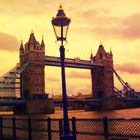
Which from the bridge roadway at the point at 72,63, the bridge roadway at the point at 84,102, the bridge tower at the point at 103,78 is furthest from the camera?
the bridge tower at the point at 103,78

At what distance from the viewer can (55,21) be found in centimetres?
1237

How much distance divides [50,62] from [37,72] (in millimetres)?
7262

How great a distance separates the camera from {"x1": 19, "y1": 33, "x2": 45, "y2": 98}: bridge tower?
141250 millimetres

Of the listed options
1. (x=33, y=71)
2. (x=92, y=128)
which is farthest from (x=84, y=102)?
(x=92, y=128)

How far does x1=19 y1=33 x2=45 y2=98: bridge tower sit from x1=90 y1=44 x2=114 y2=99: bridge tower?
124 feet

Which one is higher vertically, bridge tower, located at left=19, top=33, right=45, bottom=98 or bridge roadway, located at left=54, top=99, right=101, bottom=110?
bridge tower, located at left=19, top=33, right=45, bottom=98

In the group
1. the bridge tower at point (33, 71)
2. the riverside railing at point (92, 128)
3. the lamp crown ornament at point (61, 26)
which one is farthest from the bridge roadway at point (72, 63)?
the lamp crown ornament at point (61, 26)

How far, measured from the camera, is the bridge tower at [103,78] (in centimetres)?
17350

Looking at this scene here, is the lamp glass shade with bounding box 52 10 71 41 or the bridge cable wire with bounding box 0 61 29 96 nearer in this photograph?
the lamp glass shade with bounding box 52 10 71 41

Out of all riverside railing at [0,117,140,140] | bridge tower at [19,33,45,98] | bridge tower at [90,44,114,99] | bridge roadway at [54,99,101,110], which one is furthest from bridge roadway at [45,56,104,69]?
riverside railing at [0,117,140,140]

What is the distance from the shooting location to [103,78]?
567 feet

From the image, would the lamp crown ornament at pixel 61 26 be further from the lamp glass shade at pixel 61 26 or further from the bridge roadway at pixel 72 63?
the bridge roadway at pixel 72 63

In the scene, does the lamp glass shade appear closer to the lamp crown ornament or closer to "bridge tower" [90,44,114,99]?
the lamp crown ornament

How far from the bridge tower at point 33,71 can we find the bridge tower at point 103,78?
37904 millimetres
